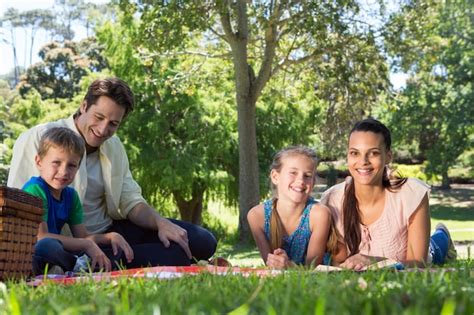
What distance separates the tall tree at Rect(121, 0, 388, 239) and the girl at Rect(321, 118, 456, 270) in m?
8.95

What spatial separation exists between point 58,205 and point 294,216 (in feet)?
5.45

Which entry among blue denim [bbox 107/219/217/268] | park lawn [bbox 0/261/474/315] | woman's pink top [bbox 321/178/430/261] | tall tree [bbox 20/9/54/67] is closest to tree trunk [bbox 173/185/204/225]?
blue denim [bbox 107/219/217/268]

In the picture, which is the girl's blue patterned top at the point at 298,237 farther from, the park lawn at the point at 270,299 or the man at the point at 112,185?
the park lawn at the point at 270,299

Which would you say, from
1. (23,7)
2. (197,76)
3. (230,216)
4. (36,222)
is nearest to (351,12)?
(197,76)

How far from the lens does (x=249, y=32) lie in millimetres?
17203

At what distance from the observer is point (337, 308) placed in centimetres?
186

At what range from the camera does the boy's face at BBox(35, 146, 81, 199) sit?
4.65 meters

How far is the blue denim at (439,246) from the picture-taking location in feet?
19.9

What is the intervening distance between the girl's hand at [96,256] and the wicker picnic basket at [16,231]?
570 mm

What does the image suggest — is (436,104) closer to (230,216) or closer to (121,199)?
(230,216)

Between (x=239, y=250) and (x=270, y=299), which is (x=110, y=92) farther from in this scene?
(x=239, y=250)

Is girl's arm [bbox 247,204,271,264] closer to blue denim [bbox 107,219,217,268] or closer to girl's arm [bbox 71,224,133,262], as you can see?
blue denim [bbox 107,219,217,268]

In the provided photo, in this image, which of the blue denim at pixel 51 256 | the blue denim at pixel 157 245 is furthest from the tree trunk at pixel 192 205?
the blue denim at pixel 51 256

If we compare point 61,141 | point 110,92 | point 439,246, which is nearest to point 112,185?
point 110,92
